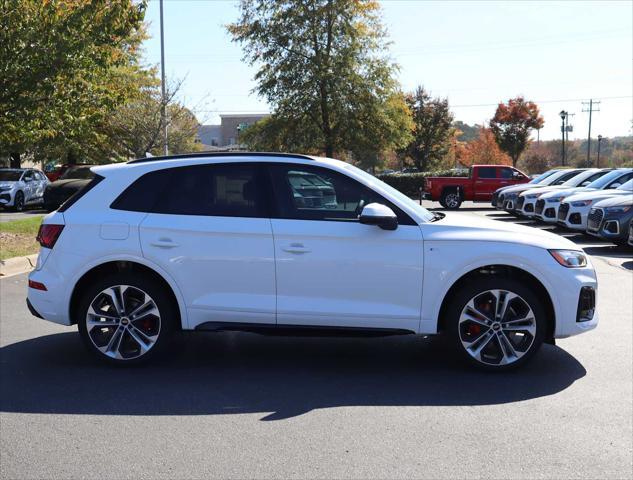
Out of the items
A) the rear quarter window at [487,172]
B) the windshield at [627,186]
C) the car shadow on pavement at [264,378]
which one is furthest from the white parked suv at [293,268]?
the rear quarter window at [487,172]

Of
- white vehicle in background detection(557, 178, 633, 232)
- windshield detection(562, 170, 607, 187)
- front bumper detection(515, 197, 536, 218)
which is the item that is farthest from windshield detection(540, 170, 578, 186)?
white vehicle in background detection(557, 178, 633, 232)

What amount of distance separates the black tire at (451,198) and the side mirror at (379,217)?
2364 cm

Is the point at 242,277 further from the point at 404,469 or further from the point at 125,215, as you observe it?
the point at 404,469

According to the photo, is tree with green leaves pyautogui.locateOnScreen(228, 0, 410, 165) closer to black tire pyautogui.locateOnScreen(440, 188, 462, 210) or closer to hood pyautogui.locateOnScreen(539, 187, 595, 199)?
black tire pyautogui.locateOnScreen(440, 188, 462, 210)

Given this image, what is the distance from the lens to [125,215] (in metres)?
5.87

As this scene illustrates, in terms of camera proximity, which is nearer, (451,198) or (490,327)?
(490,327)

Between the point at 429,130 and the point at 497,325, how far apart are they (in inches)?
2152

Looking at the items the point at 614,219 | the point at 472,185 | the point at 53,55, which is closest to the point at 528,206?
the point at 614,219

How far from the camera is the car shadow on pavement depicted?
5105 millimetres

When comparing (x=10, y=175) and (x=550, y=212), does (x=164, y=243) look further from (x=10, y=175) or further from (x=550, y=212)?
(x=10, y=175)

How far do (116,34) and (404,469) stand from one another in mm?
11612

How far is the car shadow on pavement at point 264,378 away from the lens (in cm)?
511

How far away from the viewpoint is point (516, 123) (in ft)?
201

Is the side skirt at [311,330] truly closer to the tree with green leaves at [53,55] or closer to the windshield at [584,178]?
the tree with green leaves at [53,55]
